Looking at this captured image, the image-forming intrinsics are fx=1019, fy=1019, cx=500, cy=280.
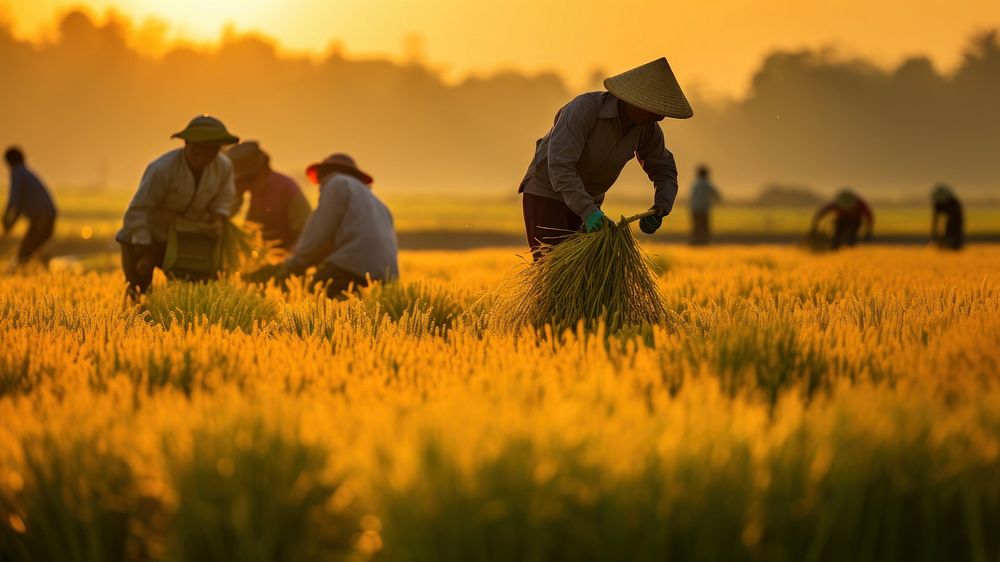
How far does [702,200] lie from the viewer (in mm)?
23719

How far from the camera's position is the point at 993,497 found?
2414mm

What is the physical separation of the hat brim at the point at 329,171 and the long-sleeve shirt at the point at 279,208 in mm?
858

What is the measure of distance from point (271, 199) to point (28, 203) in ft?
18.8

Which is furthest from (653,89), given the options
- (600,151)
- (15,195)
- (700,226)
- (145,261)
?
(700,226)

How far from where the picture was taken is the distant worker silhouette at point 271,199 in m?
9.18

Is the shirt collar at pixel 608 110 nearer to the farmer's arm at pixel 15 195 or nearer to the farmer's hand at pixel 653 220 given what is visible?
the farmer's hand at pixel 653 220

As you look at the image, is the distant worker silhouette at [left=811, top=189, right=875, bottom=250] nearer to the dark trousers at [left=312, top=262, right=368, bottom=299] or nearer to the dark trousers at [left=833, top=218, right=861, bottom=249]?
the dark trousers at [left=833, top=218, right=861, bottom=249]

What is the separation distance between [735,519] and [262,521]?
1087mm

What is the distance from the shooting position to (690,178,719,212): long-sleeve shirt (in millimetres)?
23619

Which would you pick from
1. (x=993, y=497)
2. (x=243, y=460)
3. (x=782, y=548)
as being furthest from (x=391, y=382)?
(x=993, y=497)

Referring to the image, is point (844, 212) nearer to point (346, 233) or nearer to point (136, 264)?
point (346, 233)

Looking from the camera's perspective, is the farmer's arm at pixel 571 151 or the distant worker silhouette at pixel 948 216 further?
the distant worker silhouette at pixel 948 216

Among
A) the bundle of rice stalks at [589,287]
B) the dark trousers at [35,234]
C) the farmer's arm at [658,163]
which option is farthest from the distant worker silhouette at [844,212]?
the bundle of rice stalks at [589,287]

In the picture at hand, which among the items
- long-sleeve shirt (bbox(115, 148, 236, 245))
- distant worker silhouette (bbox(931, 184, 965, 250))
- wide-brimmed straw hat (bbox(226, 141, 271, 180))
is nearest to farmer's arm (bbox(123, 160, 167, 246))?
long-sleeve shirt (bbox(115, 148, 236, 245))
